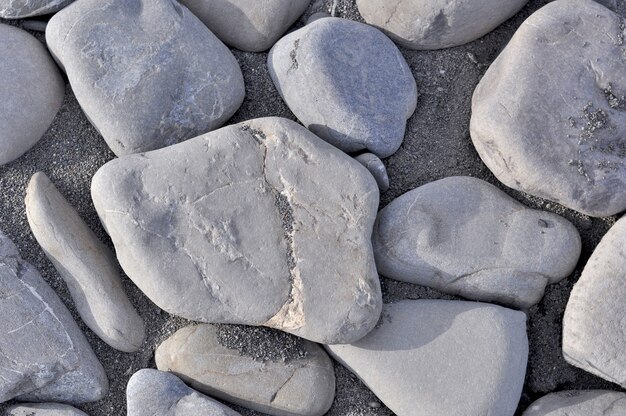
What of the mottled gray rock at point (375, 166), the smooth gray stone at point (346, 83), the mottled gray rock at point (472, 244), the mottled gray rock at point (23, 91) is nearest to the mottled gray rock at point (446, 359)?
the mottled gray rock at point (472, 244)

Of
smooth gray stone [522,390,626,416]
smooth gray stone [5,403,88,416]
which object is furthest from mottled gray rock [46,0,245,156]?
smooth gray stone [522,390,626,416]

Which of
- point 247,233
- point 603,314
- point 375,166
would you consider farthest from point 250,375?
point 603,314

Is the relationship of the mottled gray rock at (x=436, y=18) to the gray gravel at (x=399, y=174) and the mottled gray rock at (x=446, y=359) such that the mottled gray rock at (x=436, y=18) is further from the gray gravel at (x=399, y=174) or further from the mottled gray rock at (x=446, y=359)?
the mottled gray rock at (x=446, y=359)

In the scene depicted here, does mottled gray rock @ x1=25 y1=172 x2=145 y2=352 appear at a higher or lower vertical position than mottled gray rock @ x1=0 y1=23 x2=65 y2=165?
lower

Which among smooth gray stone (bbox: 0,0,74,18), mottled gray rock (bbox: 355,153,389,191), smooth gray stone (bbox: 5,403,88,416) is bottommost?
smooth gray stone (bbox: 5,403,88,416)

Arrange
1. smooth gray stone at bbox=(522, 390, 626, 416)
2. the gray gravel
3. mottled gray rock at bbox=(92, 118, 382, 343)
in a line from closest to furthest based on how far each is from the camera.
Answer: mottled gray rock at bbox=(92, 118, 382, 343) < smooth gray stone at bbox=(522, 390, 626, 416) < the gray gravel

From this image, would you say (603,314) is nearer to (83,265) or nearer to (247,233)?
(247,233)

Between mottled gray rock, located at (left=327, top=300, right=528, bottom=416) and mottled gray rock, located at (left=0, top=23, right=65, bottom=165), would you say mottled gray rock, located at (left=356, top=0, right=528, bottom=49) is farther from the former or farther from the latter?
mottled gray rock, located at (left=0, top=23, right=65, bottom=165)
